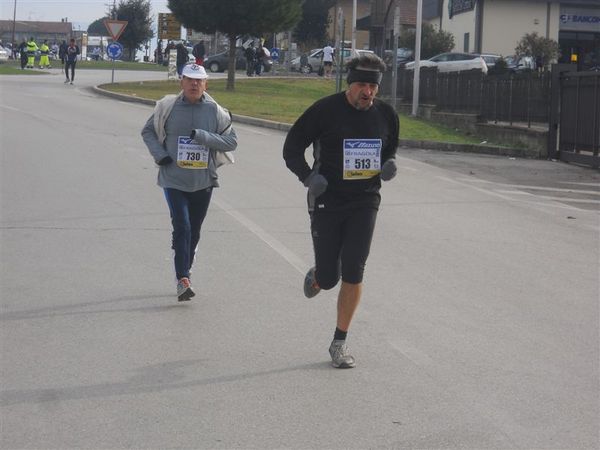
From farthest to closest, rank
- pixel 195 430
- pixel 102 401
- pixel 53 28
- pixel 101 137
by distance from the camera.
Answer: pixel 53 28 → pixel 101 137 → pixel 102 401 → pixel 195 430

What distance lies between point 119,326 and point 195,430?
7.89 feet

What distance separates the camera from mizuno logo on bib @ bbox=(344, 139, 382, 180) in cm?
664

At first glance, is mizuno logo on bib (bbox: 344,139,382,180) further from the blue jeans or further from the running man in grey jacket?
the blue jeans

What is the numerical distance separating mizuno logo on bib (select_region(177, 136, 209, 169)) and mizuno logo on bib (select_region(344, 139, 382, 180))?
201 centimetres

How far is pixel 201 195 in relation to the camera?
28.0ft

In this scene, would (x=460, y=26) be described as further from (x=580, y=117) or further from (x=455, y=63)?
(x=580, y=117)

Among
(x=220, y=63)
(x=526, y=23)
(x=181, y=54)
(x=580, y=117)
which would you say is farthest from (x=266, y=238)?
(x=220, y=63)

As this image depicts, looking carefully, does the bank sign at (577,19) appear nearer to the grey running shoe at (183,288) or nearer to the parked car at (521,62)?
the parked car at (521,62)

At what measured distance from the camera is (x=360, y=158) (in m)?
6.66

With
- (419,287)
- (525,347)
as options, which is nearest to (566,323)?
(525,347)

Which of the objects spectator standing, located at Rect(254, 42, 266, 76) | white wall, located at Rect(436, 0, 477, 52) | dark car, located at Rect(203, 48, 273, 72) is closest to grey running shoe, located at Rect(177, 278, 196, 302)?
spectator standing, located at Rect(254, 42, 266, 76)

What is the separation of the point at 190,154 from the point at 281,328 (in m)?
1.63

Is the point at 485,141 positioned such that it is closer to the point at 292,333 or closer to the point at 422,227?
the point at 422,227

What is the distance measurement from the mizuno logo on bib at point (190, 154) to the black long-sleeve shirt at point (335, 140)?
170cm
